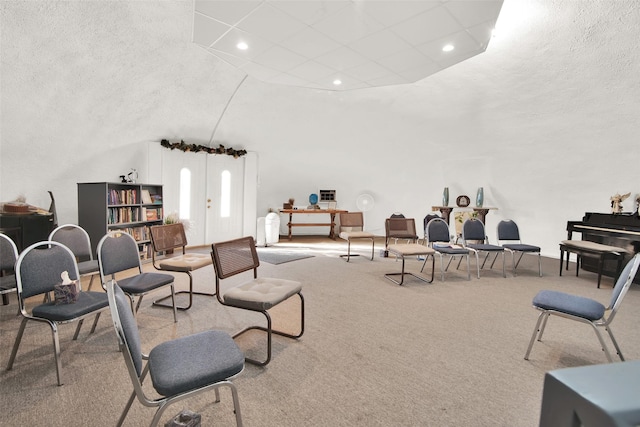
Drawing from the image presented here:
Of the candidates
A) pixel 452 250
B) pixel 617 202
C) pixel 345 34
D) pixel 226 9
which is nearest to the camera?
pixel 226 9

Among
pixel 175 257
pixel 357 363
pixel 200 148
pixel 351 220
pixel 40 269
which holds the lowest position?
pixel 357 363

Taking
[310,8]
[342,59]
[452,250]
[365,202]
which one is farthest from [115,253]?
[365,202]

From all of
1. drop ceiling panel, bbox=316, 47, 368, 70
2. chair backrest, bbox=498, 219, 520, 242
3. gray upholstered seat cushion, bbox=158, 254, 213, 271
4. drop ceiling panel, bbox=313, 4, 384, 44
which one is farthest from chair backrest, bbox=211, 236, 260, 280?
chair backrest, bbox=498, 219, 520, 242

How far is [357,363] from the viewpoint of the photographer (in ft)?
8.09

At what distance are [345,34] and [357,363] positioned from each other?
3471 millimetres

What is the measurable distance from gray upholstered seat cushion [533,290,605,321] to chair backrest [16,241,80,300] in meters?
3.73

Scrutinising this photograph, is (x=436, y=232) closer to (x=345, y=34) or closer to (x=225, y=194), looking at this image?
(x=345, y=34)

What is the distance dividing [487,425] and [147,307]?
3372 mm

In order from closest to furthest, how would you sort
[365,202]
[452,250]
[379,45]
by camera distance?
[379,45] < [452,250] < [365,202]

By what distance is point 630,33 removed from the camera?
3.88 m

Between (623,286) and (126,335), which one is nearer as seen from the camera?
(126,335)

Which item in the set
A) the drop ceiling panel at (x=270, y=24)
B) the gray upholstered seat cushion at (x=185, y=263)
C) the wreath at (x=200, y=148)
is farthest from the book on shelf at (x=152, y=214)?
the drop ceiling panel at (x=270, y=24)

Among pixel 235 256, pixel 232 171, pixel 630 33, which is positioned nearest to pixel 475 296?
pixel 235 256

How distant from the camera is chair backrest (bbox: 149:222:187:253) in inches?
149
